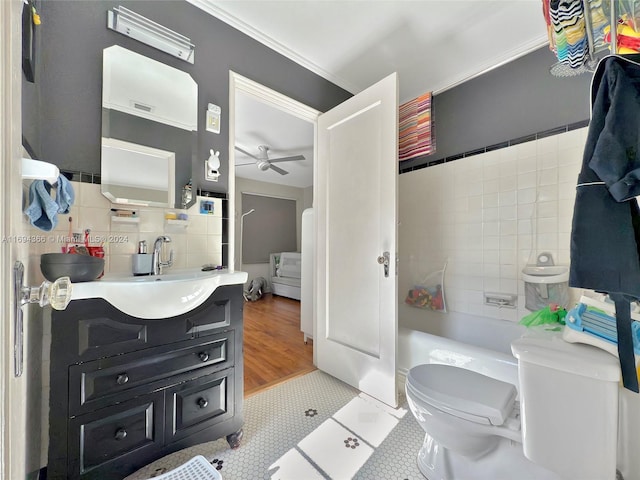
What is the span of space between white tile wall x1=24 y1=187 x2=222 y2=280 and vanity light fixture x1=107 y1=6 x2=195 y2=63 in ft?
2.65

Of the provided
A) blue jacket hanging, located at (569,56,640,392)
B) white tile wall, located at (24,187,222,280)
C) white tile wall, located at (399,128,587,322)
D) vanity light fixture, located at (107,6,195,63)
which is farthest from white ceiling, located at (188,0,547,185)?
blue jacket hanging, located at (569,56,640,392)

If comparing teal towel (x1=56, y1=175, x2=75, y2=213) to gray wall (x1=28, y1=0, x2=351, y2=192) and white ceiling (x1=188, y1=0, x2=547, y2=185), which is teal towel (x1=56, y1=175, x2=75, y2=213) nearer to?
gray wall (x1=28, y1=0, x2=351, y2=192)

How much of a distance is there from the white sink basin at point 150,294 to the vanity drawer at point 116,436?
0.38 m

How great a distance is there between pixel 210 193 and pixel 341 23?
1.36 metres

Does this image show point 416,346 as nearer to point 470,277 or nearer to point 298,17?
point 470,277

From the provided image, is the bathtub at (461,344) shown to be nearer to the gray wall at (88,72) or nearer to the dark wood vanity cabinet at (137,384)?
the dark wood vanity cabinet at (137,384)

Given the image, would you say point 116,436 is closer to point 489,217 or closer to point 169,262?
point 169,262

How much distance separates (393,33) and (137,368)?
2.35 m

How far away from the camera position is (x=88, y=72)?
124 cm

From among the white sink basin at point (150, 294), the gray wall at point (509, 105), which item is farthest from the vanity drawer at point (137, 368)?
the gray wall at point (509, 105)

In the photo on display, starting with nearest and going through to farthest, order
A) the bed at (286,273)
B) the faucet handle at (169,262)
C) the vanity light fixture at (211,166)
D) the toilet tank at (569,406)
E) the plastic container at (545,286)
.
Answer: the toilet tank at (569,406)
the faucet handle at (169,262)
the vanity light fixture at (211,166)
the plastic container at (545,286)
the bed at (286,273)

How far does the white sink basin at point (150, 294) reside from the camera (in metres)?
0.92

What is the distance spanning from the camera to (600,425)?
2.51 feet

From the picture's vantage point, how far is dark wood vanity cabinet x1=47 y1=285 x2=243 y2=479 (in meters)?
0.90
